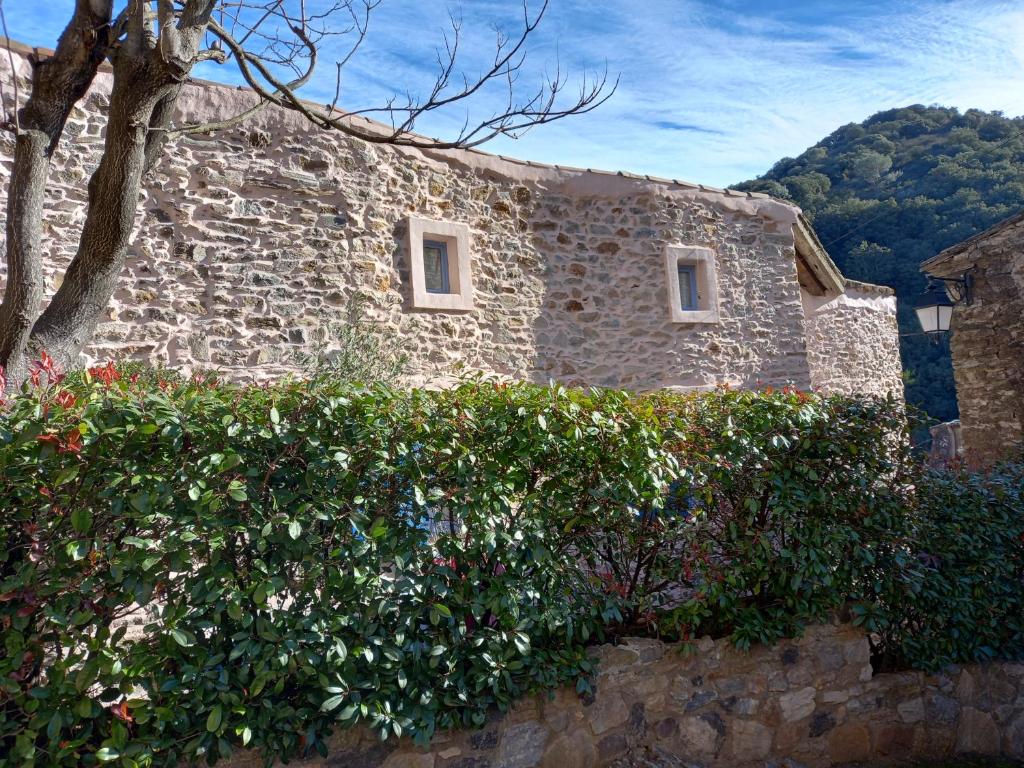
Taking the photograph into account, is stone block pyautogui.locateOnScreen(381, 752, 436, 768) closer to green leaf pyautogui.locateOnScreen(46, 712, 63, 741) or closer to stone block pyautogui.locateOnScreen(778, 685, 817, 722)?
green leaf pyautogui.locateOnScreen(46, 712, 63, 741)

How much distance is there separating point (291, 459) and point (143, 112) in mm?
2248

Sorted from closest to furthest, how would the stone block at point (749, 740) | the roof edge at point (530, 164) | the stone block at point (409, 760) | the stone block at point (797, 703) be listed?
the stone block at point (409, 760)
the stone block at point (749, 740)
the stone block at point (797, 703)
the roof edge at point (530, 164)

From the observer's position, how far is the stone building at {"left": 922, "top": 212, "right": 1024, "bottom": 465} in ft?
28.8

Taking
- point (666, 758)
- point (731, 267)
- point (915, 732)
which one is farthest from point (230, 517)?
point (731, 267)

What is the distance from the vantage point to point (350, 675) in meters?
2.94

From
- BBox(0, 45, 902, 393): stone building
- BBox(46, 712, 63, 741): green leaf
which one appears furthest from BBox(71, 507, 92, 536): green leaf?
BBox(0, 45, 902, 393): stone building

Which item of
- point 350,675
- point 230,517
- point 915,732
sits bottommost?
point 915,732

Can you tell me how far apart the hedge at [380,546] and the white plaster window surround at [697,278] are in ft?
16.4

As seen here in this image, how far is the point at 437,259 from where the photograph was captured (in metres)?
7.87

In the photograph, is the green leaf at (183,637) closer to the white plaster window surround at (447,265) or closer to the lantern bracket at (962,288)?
the white plaster window surround at (447,265)

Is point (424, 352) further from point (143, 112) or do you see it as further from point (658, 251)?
point (143, 112)

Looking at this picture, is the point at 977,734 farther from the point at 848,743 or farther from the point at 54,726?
the point at 54,726

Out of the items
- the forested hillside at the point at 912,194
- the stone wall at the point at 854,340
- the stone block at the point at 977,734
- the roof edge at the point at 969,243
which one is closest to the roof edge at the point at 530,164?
the roof edge at the point at 969,243

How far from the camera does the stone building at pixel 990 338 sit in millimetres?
8773
